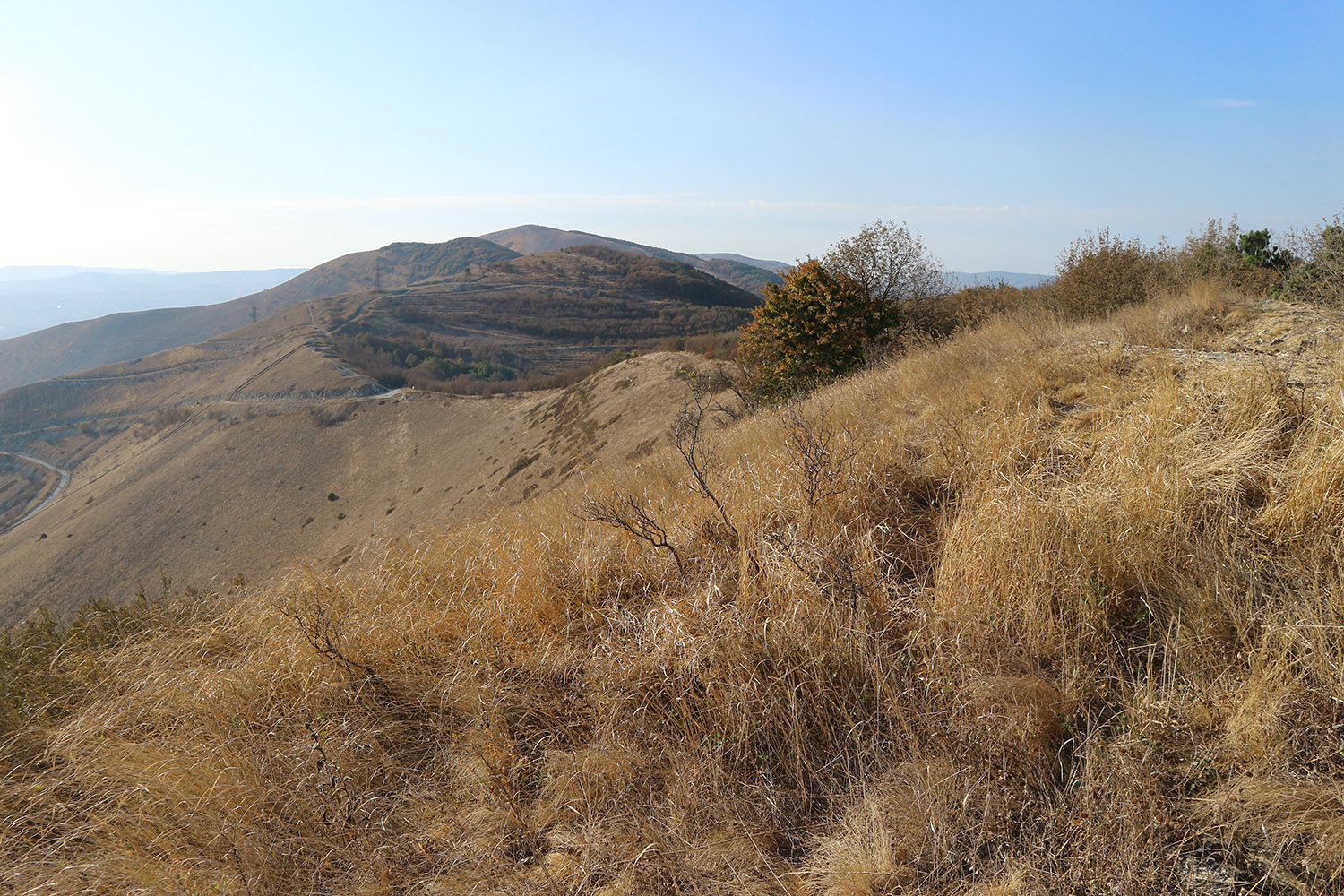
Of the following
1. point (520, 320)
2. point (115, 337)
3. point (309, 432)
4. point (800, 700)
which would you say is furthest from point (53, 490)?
point (115, 337)

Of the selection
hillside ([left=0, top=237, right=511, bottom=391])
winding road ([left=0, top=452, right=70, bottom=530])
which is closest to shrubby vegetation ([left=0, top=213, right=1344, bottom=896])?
winding road ([left=0, top=452, right=70, bottom=530])

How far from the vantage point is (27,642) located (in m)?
5.61

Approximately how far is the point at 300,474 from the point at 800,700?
189 ft

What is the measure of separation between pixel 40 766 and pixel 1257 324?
10.8 meters

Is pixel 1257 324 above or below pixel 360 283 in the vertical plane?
below

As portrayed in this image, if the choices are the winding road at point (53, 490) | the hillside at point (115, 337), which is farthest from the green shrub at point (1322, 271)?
the hillside at point (115, 337)

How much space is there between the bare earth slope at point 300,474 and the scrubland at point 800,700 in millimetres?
19160

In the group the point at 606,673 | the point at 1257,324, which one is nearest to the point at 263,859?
the point at 606,673

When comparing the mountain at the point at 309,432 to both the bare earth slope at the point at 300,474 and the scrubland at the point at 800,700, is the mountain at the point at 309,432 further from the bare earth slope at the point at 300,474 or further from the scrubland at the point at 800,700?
the scrubland at the point at 800,700

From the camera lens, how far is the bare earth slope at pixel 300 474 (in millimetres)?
32812

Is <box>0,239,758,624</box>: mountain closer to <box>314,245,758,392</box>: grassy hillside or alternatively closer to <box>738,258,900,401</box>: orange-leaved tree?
<box>314,245,758,392</box>: grassy hillside

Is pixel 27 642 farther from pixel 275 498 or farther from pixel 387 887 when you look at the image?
pixel 275 498

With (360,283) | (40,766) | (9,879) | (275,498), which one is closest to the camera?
Answer: (9,879)

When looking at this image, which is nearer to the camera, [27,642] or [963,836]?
[963,836]
